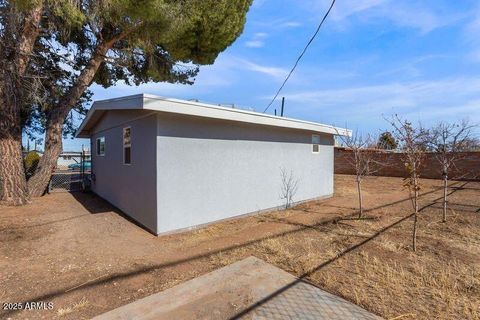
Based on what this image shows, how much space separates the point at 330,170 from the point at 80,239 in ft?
26.4

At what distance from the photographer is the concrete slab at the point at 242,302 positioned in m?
2.88

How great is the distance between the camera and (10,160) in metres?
8.20

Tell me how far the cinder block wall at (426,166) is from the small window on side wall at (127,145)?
444 inches

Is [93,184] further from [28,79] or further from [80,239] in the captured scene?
[80,239]

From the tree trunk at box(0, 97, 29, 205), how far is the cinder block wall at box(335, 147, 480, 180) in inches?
546

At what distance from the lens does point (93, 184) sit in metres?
11.6

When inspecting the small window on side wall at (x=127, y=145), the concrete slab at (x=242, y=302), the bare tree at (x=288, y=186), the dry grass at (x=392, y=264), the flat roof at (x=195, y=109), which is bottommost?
the concrete slab at (x=242, y=302)

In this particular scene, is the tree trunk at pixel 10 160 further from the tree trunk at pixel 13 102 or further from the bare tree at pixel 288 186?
the bare tree at pixel 288 186

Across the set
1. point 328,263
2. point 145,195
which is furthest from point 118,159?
point 328,263

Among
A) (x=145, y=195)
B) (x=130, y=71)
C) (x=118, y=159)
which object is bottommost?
(x=145, y=195)

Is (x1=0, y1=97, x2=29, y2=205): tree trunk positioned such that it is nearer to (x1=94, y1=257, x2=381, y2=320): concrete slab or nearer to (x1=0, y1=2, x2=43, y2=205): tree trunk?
(x1=0, y1=2, x2=43, y2=205): tree trunk

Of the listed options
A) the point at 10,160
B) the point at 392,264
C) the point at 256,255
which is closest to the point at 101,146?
the point at 10,160

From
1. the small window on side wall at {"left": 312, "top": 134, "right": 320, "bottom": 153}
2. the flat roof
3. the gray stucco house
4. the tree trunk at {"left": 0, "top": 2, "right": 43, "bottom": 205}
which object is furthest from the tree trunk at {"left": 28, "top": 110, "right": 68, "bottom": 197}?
the small window on side wall at {"left": 312, "top": 134, "right": 320, "bottom": 153}

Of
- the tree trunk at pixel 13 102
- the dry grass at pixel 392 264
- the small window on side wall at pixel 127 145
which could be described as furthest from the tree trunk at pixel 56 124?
the dry grass at pixel 392 264
